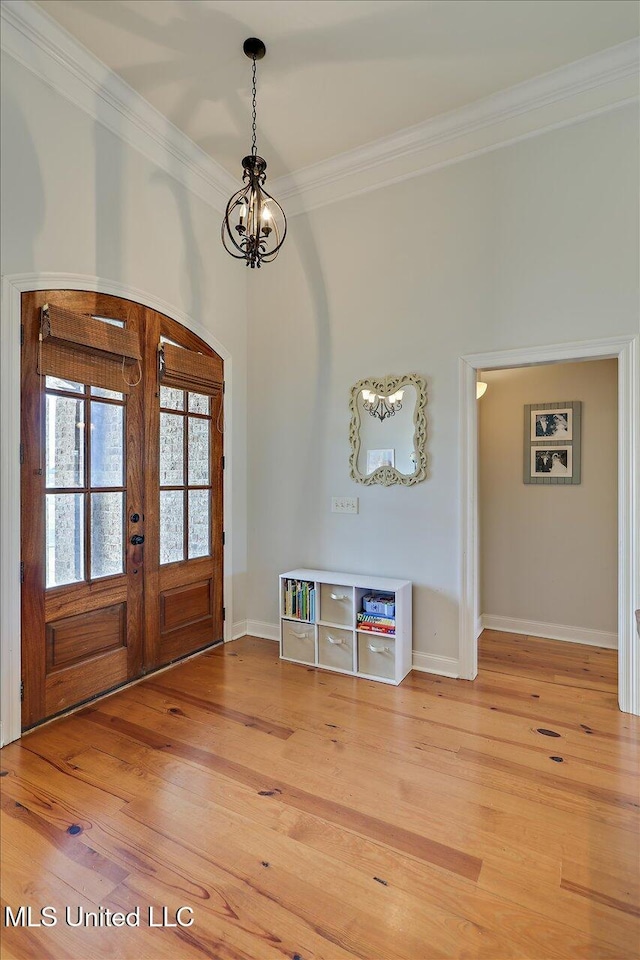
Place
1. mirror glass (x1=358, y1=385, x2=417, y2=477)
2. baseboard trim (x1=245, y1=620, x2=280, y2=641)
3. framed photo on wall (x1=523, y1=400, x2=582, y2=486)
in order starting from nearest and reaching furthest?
mirror glass (x1=358, y1=385, x2=417, y2=477) → framed photo on wall (x1=523, y1=400, x2=582, y2=486) → baseboard trim (x1=245, y1=620, x2=280, y2=641)

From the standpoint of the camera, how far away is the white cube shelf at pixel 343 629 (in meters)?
3.08

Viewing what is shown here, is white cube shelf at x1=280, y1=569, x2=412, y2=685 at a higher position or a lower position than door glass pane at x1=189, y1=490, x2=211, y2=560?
lower

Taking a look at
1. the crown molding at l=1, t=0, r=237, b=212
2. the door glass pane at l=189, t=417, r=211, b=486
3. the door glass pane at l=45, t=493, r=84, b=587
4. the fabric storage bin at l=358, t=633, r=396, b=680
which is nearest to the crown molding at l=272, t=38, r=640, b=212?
the crown molding at l=1, t=0, r=237, b=212

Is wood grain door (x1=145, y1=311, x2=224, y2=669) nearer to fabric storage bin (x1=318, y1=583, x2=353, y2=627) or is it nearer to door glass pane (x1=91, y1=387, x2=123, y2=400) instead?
door glass pane (x1=91, y1=387, x2=123, y2=400)

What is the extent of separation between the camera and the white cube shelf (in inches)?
121

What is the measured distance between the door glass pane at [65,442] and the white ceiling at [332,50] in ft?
6.36

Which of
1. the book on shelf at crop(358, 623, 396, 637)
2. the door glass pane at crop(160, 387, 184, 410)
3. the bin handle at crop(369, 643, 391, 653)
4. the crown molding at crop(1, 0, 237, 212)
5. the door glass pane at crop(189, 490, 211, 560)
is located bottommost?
the bin handle at crop(369, 643, 391, 653)

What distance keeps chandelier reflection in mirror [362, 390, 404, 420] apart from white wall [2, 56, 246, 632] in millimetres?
1098

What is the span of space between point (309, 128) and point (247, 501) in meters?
2.73

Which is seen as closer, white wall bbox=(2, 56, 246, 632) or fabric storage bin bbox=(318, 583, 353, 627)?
white wall bbox=(2, 56, 246, 632)

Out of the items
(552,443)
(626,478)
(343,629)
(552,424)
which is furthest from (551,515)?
(343,629)

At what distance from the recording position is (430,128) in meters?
3.14

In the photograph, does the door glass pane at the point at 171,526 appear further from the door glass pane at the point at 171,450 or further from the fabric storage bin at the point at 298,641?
the fabric storage bin at the point at 298,641

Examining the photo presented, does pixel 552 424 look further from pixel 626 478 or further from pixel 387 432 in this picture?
pixel 387 432
